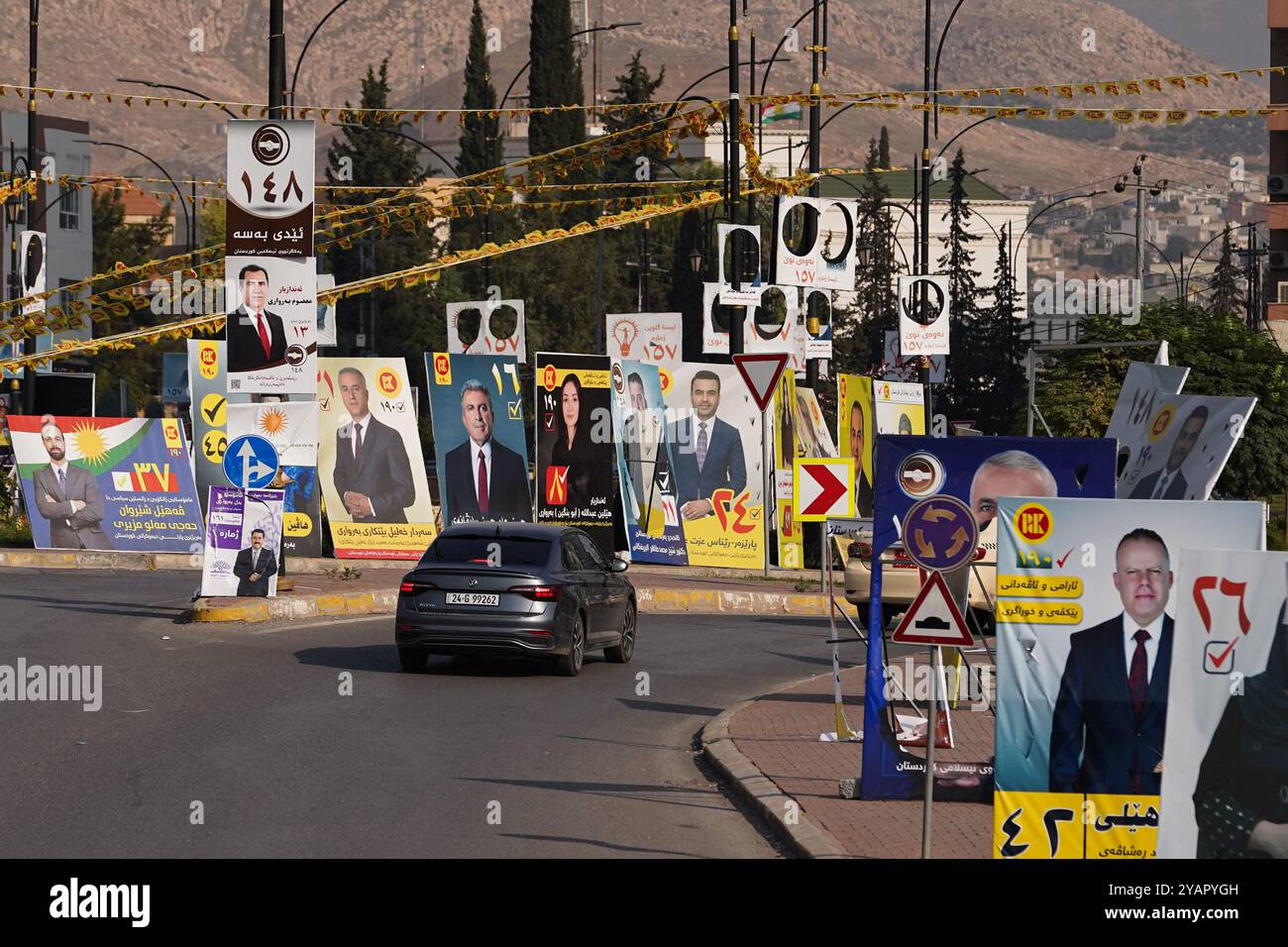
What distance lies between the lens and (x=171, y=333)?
2958 cm

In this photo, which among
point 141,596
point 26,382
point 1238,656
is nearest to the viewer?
point 1238,656

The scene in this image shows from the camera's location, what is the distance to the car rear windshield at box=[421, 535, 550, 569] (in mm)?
17719

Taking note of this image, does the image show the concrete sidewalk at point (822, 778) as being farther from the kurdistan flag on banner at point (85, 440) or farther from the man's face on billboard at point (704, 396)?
the kurdistan flag on banner at point (85, 440)

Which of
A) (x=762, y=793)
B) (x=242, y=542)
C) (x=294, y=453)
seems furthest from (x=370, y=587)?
(x=762, y=793)

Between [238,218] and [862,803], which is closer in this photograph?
[862,803]

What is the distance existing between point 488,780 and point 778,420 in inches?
744

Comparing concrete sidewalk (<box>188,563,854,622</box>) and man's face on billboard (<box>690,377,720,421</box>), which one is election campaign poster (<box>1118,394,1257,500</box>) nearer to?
concrete sidewalk (<box>188,563,854,622</box>)

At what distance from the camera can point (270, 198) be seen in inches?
862

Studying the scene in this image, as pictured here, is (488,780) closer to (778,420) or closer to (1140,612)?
(1140,612)

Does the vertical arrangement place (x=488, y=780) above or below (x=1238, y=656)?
below

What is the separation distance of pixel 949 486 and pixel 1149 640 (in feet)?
8.08

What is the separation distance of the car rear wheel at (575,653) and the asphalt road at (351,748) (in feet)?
0.79
